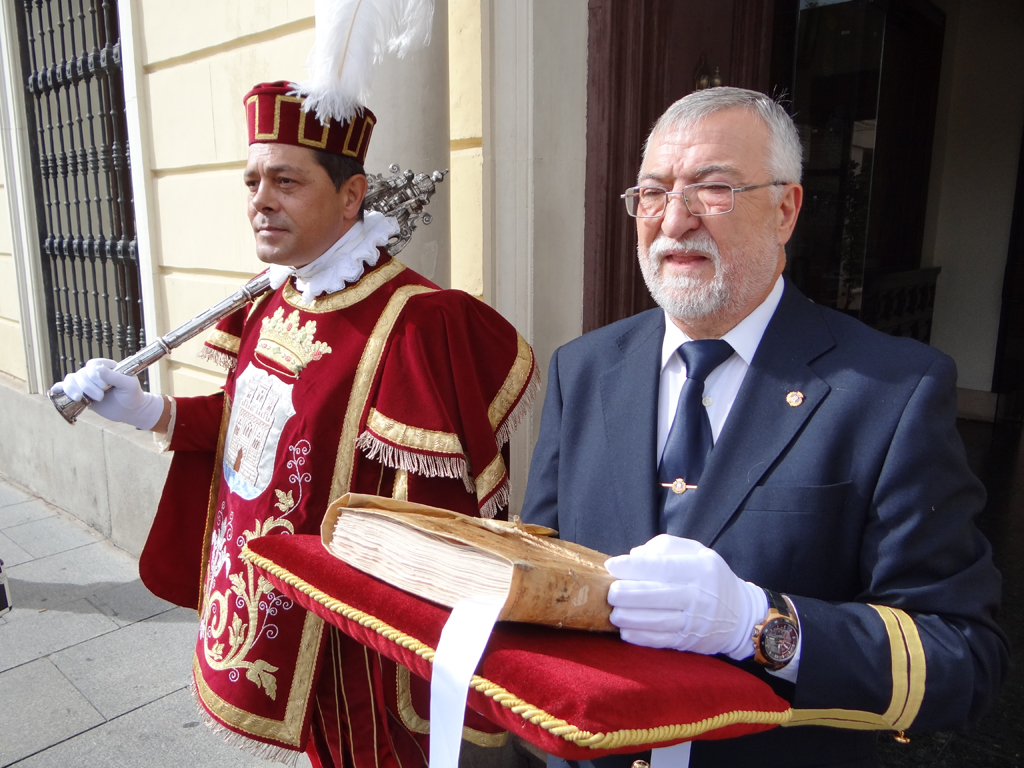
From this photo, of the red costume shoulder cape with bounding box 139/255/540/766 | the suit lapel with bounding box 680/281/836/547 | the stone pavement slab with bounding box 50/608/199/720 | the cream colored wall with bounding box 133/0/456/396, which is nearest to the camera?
the suit lapel with bounding box 680/281/836/547

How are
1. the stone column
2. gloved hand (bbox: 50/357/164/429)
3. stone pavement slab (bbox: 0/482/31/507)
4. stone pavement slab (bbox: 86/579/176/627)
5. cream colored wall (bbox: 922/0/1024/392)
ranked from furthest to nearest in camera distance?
cream colored wall (bbox: 922/0/1024/392) < stone pavement slab (bbox: 0/482/31/507) < stone pavement slab (bbox: 86/579/176/627) < the stone column < gloved hand (bbox: 50/357/164/429)

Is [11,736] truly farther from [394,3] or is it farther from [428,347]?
[394,3]

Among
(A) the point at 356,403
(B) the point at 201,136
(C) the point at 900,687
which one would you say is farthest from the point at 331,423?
(B) the point at 201,136

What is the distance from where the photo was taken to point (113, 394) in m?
2.28

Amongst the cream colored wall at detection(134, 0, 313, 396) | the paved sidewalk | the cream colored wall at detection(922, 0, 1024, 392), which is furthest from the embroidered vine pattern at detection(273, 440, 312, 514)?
Answer: the cream colored wall at detection(922, 0, 1024, 392)

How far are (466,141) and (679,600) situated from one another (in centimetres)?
235

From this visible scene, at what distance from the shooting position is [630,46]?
2797 mm

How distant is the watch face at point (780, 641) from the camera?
1.02m

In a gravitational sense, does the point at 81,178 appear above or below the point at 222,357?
above

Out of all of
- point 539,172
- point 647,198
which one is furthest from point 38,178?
point 647,198

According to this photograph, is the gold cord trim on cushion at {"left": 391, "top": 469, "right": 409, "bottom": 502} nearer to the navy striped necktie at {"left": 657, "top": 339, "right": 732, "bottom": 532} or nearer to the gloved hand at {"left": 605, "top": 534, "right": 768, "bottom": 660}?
the navy striped necktie at {"left": 657, "top": 339, "right": 732, "bottom": 532}

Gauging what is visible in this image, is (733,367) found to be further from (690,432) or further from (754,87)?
(754,87)

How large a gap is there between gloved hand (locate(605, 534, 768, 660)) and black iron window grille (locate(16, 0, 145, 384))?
4.83 meters

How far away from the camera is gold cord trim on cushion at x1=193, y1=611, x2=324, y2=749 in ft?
6.42
